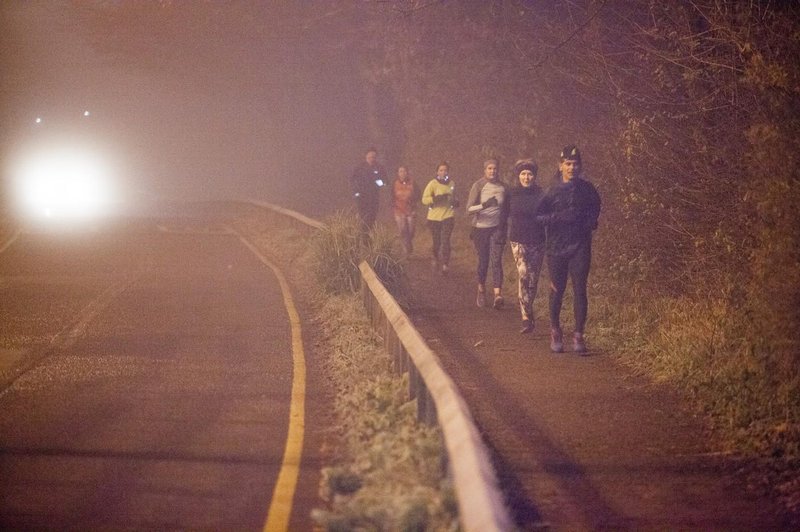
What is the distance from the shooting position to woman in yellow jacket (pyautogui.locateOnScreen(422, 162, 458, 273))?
1723cm

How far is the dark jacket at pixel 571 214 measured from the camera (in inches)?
423

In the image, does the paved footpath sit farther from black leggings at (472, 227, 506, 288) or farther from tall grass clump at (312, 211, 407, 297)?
tall grass clump at (312, 211, 407, 297)

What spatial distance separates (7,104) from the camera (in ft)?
167

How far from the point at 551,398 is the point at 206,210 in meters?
35.1

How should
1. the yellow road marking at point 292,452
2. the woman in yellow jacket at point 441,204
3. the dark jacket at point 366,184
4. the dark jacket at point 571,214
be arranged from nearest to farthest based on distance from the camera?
1. the yellow road marking at point 292,452
2. the dark jacket at point 571,214
3. the woman in yellow jacket at point 441,204
4. the dark jacket at point 366,184

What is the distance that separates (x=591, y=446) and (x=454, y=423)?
2.32 m

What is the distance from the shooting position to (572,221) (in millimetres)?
10727

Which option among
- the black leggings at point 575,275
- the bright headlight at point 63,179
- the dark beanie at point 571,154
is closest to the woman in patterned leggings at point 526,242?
the black leggings at point 575,275

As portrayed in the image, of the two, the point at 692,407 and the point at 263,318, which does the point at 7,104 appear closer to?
the point at 263,318

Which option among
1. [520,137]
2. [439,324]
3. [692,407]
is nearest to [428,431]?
[692,407]

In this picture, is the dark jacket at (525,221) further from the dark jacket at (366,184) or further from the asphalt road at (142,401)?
the dark jacket at (366,184)

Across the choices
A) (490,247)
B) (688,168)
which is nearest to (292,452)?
(688,168)

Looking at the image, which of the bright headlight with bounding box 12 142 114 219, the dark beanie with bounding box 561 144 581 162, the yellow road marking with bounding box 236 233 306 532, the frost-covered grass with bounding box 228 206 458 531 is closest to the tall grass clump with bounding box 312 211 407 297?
the frost-covered grass with bounding box 228 206 458 531

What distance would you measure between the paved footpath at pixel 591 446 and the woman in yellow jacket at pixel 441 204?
5.33m
